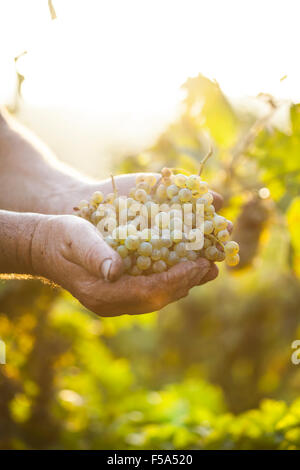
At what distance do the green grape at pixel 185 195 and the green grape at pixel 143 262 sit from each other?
24 cm

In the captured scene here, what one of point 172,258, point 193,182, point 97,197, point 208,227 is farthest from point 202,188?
point 97,197

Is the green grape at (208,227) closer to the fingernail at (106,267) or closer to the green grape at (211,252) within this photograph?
the green grape at (211,252)

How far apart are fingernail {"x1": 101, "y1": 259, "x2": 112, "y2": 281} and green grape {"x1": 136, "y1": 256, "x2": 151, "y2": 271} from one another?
0.36 feet

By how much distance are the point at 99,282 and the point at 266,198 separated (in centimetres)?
174

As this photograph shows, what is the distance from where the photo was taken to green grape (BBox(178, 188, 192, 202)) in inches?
54.6

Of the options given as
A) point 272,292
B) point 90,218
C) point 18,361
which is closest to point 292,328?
point 272,292

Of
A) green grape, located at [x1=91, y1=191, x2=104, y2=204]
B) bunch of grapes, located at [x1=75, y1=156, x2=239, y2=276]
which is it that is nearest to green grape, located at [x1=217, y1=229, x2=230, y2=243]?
bunch of grapes, located at [x1=75, y1=156, x2=239, y2=276]

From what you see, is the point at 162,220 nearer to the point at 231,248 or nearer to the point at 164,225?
the point at 164,225

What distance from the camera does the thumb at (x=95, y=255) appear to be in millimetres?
1204

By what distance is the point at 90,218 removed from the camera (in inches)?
60.4

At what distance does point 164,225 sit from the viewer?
1349 millimetres

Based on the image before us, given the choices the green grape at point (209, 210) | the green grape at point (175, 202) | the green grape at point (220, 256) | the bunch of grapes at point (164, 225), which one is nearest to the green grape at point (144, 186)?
the bunch of grapes at point (164, 225)

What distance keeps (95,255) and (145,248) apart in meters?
0.15
